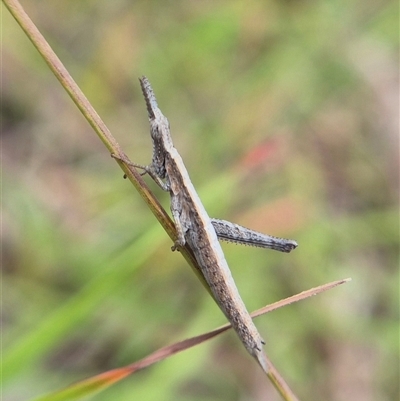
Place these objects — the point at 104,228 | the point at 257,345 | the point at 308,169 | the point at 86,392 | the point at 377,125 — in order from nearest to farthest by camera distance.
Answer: the point at 86,392
the point at 257,345
the point at 104,228
the point at 308,169
the point at 377,125

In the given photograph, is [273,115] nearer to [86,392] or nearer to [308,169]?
[308,169]

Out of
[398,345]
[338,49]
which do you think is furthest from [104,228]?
[338,49]

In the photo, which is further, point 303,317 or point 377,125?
point 377,125

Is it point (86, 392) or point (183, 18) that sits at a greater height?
point (183, 18)

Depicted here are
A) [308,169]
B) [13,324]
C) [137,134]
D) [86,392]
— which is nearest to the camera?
[86,392]

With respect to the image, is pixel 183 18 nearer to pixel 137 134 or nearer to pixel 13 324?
pixel 137 134

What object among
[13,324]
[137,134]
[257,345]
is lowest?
[257,345]
